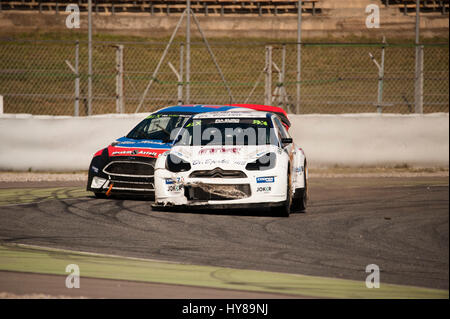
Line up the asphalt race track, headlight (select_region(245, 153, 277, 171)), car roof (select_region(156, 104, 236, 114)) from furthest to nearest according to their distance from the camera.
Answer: car roof (select_region(156, 104, 236, 114)), headlight (select_region(245, 153, 277, 171)), the asphalt race track

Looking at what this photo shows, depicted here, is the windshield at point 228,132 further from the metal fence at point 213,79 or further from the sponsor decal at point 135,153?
the metal fence at point 213,79

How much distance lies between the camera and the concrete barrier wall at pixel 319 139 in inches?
595

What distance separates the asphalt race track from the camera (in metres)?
6.91

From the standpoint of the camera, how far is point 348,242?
7.94m

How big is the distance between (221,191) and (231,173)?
0.82 feet

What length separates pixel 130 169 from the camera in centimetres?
1086

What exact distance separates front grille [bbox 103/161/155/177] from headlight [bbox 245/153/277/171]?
5.99ft

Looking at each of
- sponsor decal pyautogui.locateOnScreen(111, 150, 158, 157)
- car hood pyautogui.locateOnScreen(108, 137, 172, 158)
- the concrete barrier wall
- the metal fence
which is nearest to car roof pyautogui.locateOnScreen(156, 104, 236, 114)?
car hood pyautogui.locateOnScreen(108, 137, 172, 158)

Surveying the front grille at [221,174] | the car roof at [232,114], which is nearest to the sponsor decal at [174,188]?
the front grille at [221,174]

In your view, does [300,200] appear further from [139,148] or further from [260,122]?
[139,148]

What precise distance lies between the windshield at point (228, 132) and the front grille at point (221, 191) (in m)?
0.94

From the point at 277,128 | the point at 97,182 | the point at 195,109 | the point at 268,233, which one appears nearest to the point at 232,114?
the point at 277,128

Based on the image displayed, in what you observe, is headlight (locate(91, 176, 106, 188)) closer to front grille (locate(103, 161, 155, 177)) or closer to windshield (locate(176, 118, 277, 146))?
front grille (locate(103, 161, 155, 177))
